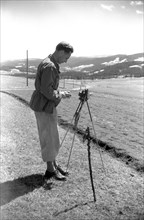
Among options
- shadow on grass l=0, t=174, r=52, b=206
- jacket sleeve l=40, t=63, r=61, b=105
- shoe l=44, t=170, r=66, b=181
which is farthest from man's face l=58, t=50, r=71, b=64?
shadow on grass l=0, t=174, r=52, b=206

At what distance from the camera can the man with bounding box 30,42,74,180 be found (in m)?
5.66

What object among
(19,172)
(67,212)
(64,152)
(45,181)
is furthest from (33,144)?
(67,212)

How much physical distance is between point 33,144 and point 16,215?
4.14m

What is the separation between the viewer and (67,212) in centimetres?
523

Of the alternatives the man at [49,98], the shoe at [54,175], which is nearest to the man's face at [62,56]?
the man at [49,98]

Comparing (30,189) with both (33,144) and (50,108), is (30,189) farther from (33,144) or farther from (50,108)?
(33,144)

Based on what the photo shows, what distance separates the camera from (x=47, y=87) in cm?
564

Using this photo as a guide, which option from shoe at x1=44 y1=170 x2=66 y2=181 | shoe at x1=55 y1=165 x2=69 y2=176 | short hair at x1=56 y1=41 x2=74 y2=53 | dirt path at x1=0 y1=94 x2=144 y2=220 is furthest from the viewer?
shoe at x1=55 y1=165 x2=69 y2=176

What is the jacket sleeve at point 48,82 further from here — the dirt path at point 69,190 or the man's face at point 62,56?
the dirt path at point 69,190

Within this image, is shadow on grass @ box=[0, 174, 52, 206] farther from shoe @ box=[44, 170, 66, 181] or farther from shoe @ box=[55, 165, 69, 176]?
shoe @ box=[55, 165, 69, 176]

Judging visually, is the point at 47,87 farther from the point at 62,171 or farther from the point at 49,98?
the point at 62,171

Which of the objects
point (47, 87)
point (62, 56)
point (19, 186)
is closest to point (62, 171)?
point (19, 186)

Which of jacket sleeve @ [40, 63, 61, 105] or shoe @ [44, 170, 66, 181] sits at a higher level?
jacket sleeve @ [40, 63, 61, 105]

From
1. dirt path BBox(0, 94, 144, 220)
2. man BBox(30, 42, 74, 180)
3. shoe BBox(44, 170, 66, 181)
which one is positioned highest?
man BBox(30, 42, 74, 180)
